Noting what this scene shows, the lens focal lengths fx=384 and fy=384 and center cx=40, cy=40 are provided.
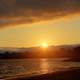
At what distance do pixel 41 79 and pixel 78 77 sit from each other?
365 cm

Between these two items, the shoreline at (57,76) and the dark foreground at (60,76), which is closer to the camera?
the shoreline at (57,76)

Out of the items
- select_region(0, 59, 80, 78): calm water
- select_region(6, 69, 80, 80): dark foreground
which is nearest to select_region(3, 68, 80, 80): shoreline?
select_region(6, 69, 80, 80): dark foreground

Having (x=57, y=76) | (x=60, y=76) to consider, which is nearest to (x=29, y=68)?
(x=60, y=76)

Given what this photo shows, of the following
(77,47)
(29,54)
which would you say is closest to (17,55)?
(29,54)

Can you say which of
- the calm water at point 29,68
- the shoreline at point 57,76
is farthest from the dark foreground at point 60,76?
the calm water at point 29,68

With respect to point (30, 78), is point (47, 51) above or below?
above

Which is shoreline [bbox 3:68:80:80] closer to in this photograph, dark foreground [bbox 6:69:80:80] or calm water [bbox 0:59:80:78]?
dark foreground [bbox 6:69:80:80]

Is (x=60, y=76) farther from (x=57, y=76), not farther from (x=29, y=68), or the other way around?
(x=29, y=68)

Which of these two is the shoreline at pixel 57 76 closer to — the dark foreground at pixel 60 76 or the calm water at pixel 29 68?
the dark foreground at pixel 60 76

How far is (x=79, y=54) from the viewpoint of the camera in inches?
5374

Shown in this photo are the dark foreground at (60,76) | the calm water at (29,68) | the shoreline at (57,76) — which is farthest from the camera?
the calm water at (29,68)

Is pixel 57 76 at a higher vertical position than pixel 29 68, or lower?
lower

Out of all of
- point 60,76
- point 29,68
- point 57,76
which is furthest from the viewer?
point 29,68

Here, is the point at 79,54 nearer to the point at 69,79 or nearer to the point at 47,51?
the point at 47,51
